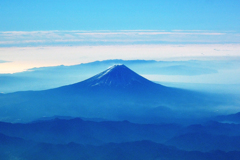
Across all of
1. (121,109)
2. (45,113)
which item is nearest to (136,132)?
(121,109)

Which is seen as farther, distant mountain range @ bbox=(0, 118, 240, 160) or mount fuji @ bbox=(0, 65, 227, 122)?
mount fuji @ bbox=(0, 65, 227, 122)

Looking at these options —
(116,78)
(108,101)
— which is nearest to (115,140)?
(108,101)

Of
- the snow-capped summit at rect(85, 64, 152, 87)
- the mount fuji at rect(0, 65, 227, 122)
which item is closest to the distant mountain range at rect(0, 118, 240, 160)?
the mount fuji at rect(0, 65, 227, 122)

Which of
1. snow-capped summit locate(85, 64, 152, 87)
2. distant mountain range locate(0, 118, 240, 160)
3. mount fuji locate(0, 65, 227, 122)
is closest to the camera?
Result: distant mountain range locate(0, 118, 240, 160)

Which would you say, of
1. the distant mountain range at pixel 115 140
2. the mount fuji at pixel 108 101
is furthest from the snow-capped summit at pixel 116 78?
the distant mountain range at pixel 115 140

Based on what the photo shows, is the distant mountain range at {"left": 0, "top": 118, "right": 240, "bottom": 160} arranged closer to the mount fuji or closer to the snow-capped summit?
the mount fuji

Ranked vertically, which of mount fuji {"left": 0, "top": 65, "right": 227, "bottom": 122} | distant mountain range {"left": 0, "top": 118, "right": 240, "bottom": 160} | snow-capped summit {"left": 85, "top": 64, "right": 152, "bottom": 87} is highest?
snow-capped summit {"left": 85, "top": 64, "right": 152, "bottom": 87}

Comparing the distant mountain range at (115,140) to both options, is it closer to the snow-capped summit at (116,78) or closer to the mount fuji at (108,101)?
the mount fuji at (108,101)

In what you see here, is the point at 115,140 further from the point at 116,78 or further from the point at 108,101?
the point at 116,78
